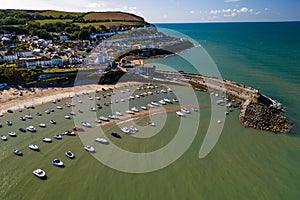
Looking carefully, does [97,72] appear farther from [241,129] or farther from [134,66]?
[241,129]

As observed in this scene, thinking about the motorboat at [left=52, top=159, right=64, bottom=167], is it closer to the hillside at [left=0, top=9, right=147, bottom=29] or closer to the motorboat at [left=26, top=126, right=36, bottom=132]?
the motorboat at [left=26, top=126, right=36, bottom=132]

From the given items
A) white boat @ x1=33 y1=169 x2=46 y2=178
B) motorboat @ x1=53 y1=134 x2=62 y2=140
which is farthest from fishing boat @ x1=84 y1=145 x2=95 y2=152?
white boat @ x1=33 y1=169 x2=46 y2=178

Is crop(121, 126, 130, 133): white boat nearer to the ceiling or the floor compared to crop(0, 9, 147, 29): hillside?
nearer to the floor

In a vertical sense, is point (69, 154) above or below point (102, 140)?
below

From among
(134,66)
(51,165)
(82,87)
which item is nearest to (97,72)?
(82,87)

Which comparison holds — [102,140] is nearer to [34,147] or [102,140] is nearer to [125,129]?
[125,129]

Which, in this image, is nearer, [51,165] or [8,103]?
[51,165]

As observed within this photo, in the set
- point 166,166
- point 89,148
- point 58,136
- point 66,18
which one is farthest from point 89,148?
point 66,18

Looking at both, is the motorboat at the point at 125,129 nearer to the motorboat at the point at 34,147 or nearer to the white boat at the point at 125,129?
the white boat at the point at 125,129
